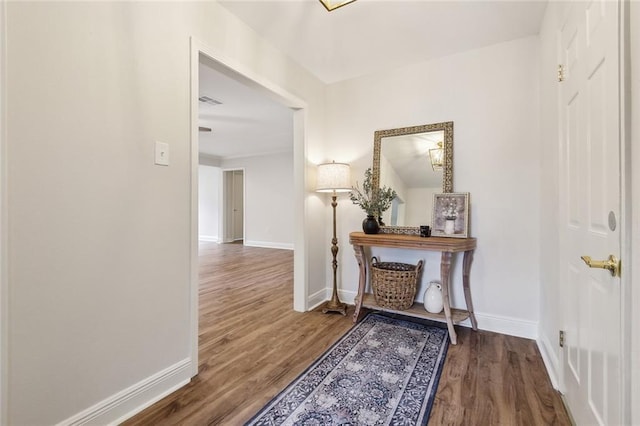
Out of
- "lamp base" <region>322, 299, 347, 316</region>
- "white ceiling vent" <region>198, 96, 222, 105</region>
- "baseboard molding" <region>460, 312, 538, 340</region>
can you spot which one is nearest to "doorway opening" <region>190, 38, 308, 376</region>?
"lamp base" <region>322, 299, 347, 316</region>

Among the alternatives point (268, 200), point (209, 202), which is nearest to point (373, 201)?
point (268, 200)

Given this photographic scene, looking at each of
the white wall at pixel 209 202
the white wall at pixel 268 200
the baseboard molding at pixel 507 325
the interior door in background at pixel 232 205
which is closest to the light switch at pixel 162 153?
the baseboard molding at pixel 507 325

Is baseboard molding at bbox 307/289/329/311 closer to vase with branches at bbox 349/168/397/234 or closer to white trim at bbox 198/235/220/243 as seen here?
vase with branches at bbox 349/168/397/234

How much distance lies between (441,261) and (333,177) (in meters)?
1.20

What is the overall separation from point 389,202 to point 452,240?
2.32 feet

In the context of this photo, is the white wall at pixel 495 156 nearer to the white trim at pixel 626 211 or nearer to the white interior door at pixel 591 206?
the white interior door at pixel 591 206

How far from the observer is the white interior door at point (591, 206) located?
3.04 feet

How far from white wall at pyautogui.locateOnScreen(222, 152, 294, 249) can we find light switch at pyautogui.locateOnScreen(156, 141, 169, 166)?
5206 mm

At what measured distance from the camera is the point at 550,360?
1767 millimetres

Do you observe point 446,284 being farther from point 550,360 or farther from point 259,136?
point 259,136

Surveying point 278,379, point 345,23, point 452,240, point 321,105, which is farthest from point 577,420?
point 321,105

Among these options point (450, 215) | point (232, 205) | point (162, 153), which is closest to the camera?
point (162, 153)

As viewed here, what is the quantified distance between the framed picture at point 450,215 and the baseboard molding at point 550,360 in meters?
0.88

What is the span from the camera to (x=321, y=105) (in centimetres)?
309
